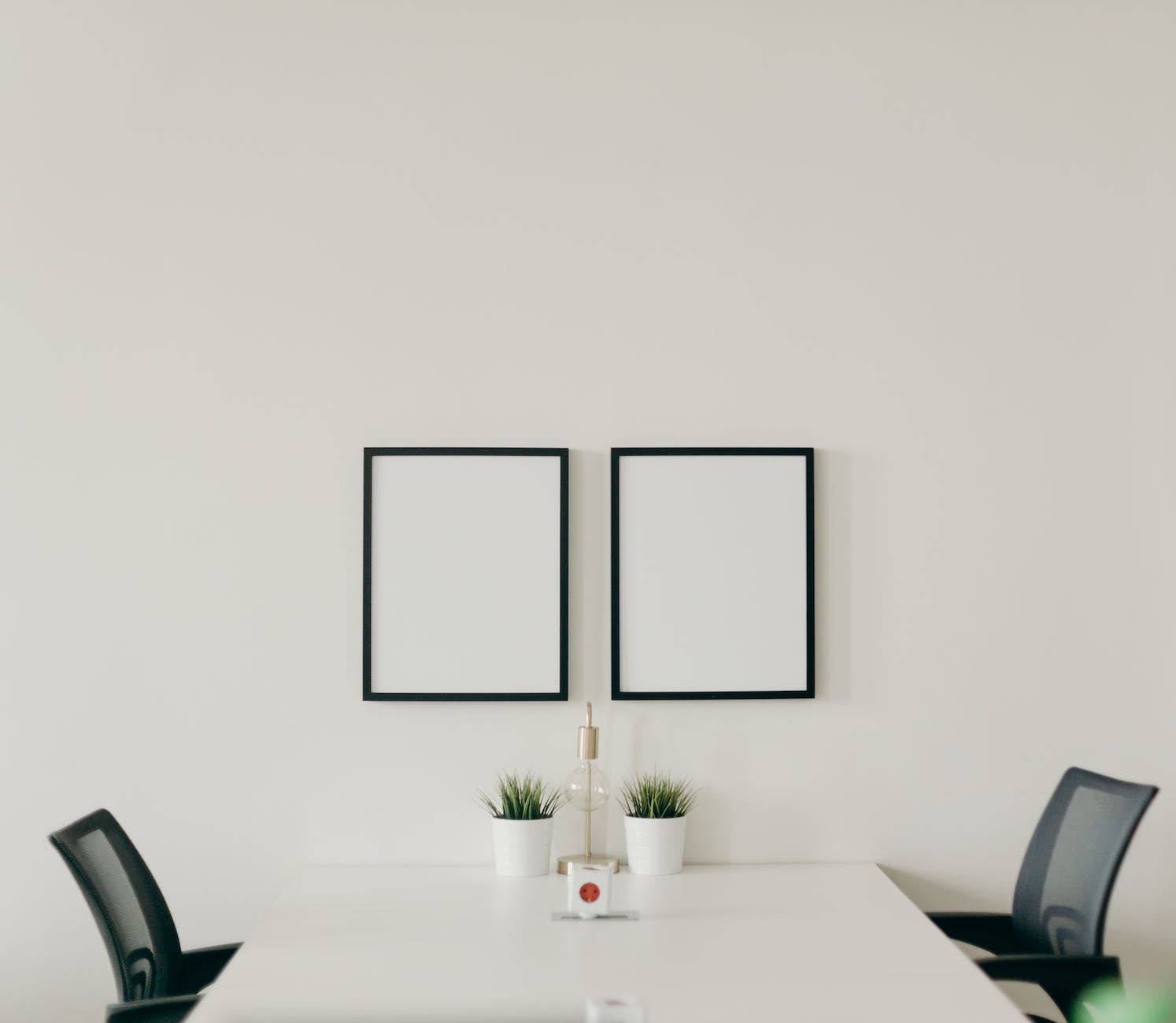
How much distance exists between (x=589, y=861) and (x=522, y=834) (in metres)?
0.16

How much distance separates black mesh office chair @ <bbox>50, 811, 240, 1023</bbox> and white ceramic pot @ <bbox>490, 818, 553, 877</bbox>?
576 millimetres

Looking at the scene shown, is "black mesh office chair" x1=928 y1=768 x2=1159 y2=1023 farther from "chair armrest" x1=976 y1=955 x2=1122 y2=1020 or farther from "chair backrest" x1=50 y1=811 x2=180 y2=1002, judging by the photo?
"chair backrest" x1=50 y1=811 x2=180 y2=1002

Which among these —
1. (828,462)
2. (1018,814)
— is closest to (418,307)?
(828,462)

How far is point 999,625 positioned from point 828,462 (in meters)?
0.56

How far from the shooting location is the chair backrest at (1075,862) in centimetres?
200

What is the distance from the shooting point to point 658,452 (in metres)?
2.52

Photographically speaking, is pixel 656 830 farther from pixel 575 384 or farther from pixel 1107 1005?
pixel 575 384

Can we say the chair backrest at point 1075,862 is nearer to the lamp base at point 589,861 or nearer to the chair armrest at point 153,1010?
the lamp base at point 589,861

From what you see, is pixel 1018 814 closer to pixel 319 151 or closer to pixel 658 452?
pixel 658 452

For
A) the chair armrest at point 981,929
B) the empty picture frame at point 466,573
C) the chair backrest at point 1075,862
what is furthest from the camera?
the empty picture frame at point 466,573

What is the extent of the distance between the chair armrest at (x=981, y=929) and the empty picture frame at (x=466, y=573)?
3.11ft

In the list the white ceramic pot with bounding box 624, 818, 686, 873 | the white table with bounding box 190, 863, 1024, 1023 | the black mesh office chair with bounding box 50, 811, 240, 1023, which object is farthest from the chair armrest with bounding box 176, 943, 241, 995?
the white ceramic pot with bounding box 624, 818, 686, 873

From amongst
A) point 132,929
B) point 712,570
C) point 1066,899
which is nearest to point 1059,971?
point 1066,899

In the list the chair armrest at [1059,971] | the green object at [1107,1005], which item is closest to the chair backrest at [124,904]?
the chair armrest at [1059,971]
